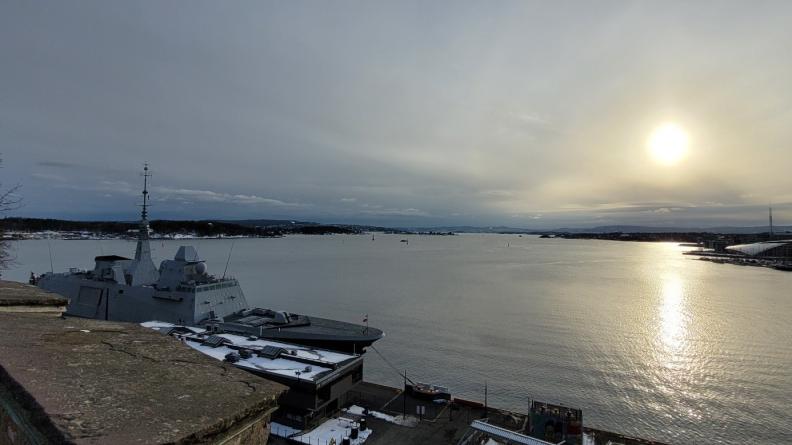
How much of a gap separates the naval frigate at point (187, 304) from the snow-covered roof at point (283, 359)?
107 inches

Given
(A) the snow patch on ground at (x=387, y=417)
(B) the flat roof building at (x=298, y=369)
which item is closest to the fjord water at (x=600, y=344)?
(A) the snow patch on ground at (x=387, y=417)

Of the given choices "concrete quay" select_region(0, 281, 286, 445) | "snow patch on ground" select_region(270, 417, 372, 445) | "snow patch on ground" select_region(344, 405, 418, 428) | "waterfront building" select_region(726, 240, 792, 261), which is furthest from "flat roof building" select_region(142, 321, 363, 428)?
"waterfront building" select_region(726, 240, 792, 261)

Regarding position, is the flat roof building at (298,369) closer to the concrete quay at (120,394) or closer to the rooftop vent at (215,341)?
the rooftop vent at (215,341)

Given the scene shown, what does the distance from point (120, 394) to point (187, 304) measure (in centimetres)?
3449

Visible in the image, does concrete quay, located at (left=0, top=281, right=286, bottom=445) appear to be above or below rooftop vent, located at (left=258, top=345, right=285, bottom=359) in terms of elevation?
above

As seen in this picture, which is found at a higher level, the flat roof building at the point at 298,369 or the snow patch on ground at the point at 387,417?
the flat roof building at the point at 298,369

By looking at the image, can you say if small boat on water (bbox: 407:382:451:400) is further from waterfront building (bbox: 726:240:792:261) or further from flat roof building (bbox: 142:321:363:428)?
waterfront building (bbox: 726:240:792:261)

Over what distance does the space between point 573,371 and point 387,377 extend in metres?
14.8

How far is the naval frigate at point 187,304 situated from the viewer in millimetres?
29984

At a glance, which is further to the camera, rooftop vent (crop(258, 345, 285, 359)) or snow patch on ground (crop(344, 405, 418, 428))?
rooftop vent (crop(258, 345, 285, 359))

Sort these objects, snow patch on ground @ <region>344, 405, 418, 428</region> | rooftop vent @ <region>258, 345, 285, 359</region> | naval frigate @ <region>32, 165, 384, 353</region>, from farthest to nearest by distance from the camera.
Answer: naval frigate @ <region>32, 165, 384, 353</region> → rooftop vent @ <region>258, 345, 285, 359</region> → snow patch on ground @ <region>344, 405, 418, 428</region>

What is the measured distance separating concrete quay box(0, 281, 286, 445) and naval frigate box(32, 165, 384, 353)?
27.2 metres

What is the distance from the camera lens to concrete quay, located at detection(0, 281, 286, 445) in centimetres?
195

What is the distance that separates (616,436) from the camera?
21.0m
